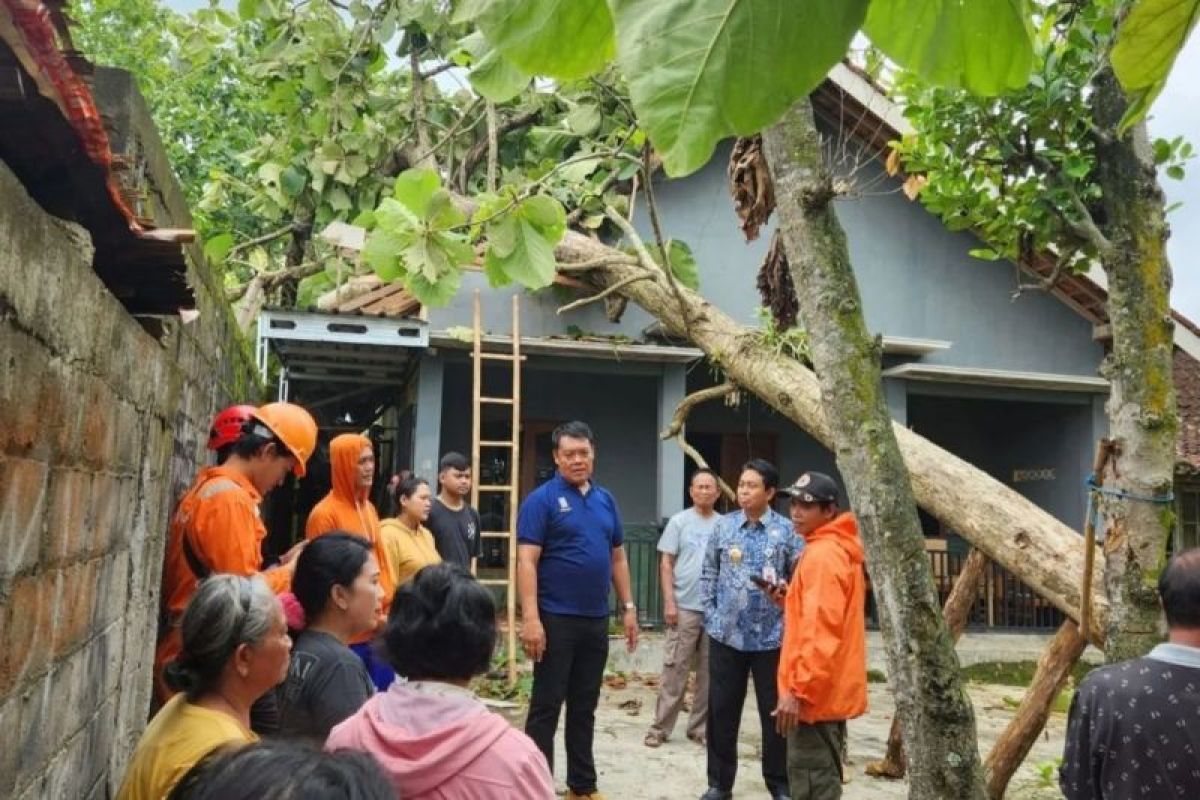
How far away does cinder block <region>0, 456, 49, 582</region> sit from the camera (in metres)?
1.49

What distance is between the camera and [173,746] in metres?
1.96

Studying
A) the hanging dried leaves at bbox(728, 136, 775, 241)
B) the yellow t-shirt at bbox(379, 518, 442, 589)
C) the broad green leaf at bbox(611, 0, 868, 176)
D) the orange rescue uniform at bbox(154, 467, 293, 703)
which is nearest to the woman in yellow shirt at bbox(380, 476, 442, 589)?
the yellow t-shirt at bbox(379, 518, 442, 589)

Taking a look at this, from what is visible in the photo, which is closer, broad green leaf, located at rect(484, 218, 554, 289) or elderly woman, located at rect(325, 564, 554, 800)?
elderly woman, located at rect(325, 564, 554, 800)

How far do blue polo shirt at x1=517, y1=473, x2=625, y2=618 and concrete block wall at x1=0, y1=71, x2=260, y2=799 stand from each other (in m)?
2.20

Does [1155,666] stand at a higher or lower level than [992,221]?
lower

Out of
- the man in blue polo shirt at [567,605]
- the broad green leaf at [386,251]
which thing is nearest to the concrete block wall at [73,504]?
the broad green leaf at [386,251]

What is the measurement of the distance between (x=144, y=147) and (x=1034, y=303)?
1059 cm

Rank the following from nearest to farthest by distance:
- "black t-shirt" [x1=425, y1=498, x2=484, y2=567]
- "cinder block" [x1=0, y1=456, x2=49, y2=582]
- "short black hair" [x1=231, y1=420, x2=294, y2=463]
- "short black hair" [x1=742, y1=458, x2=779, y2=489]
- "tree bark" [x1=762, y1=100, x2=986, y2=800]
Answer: "cinder block" [x1=0, y1=456, x2=49, y2=582] < "tree bark" [x1=762, y1=100, x2=986, y2=800] < "short black hair" [x1=231, y1=420, x2=294, y2=463] < "short black hair" [x1=742, y1=458, x2=779, y2=489] < "black t-shirt" [x1=425, y1=498, x2=484, y2=567]

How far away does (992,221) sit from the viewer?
5066 mm

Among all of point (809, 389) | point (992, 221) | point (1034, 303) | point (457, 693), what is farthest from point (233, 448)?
point (1034, 303)

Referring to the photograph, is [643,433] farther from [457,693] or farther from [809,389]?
[457,693]

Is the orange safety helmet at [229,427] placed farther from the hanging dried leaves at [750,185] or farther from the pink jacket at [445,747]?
the hanging dried leaves at [750,185]

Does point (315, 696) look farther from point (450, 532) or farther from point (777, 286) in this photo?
point (450, 532)

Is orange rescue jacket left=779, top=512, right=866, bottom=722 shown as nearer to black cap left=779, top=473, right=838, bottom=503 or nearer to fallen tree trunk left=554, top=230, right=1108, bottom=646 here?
black cap left=779, top=473, right=838, bottom=503
